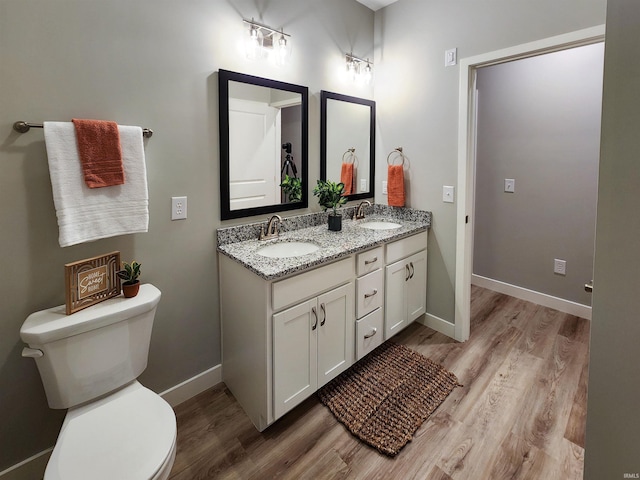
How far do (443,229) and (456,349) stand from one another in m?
Answer: 0.87

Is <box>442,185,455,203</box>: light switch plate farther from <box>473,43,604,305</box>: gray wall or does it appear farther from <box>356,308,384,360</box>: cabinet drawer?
<box>473,43,604,305</box>: gray wall

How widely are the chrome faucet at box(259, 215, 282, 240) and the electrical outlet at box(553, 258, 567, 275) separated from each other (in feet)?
8.17

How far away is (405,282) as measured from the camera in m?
2.48

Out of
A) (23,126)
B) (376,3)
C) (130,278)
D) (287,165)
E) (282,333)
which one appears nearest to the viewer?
(23,126)

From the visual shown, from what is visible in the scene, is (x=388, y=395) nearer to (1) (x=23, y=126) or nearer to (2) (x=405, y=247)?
(2) (x=405, y=247)

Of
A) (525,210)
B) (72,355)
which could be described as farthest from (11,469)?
(525,210)

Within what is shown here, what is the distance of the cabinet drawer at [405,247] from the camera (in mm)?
2299

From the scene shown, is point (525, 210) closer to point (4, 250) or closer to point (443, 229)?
point (443, 229)

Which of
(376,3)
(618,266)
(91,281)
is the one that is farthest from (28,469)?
(376,3)

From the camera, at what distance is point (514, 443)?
5.44 feet

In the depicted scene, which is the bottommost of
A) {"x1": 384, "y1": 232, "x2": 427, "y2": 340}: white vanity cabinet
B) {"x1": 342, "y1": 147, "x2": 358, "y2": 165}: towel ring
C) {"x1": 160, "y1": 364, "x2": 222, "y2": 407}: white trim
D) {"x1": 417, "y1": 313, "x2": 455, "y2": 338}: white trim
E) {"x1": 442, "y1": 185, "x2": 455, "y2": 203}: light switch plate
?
{"x1": 160, "y1": 364, "x2": 222, "y2": 407}: white trim

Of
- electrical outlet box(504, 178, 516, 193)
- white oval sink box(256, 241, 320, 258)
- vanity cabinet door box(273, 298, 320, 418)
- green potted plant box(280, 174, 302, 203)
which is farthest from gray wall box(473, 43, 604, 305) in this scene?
vanity cabinet door box(273, 298, 320, 418)

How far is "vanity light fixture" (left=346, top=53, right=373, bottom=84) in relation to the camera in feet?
8.52

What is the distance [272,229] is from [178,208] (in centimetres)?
59
